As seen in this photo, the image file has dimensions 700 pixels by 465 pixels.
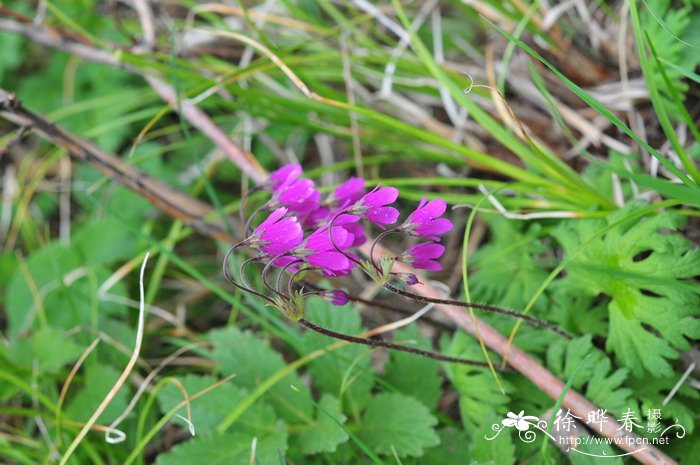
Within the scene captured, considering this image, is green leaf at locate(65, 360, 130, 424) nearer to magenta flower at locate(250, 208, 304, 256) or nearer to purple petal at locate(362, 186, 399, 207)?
magenta flower at locate(250, 208, 304, 256)

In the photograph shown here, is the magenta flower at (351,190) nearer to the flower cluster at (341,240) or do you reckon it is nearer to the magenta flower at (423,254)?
the flower cluster at (341,240)

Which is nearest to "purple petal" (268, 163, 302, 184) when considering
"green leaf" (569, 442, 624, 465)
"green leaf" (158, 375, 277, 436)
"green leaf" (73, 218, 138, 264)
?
"green leaf" (158, 375, 277, 436)

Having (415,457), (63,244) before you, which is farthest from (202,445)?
(63,244)

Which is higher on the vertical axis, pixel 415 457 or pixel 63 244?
pixel 415 457

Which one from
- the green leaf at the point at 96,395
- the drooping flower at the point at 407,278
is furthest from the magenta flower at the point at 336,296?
the green leaf at the point at 96,395

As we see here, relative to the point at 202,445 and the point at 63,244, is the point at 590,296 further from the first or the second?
the point at 63,244

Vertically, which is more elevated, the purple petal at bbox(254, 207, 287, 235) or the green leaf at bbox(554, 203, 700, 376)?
the green leaf at bbox(554, 203, 700, 376)

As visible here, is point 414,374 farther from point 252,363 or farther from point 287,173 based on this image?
→ point 287,173
